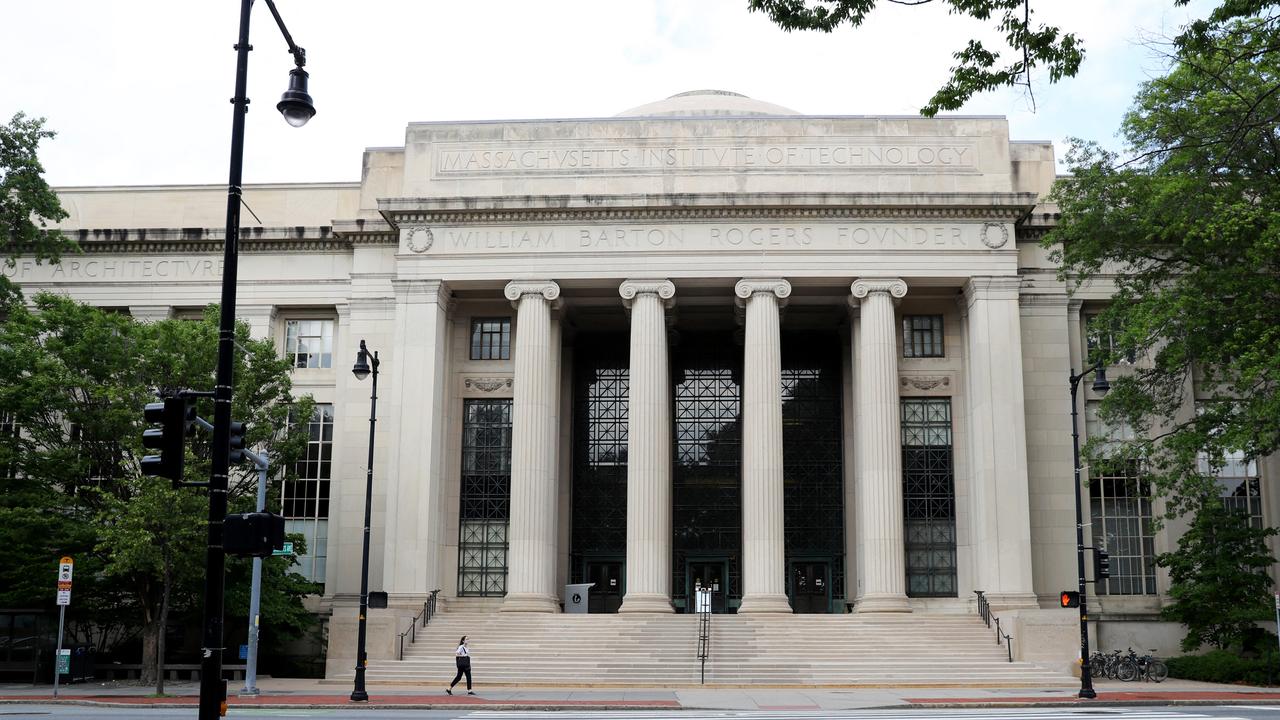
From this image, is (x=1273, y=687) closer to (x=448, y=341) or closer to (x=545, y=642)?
(x=545, y=642)

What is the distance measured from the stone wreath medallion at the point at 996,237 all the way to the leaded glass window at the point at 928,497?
6067 mm

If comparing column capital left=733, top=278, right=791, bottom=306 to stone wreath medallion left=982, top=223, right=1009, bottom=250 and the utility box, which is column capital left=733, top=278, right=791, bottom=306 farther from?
the utility box

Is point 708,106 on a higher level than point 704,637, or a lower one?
higher

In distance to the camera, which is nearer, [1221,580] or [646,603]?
[1221,580]

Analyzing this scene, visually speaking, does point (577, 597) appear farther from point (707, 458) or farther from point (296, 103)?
point (296, 103)

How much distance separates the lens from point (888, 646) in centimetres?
3616

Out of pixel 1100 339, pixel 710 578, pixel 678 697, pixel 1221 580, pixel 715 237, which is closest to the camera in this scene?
pixel 678 697

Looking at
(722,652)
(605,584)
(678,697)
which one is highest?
(605,584)

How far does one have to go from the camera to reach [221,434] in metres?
13.0

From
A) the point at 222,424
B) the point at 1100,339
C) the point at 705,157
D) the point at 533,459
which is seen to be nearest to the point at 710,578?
the point at 533,459

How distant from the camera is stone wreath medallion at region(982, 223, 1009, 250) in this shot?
41781 millimetres

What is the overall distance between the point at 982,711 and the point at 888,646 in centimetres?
1108

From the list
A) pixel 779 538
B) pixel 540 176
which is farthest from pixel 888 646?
pixel 540 176

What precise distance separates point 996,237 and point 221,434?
111 feet
